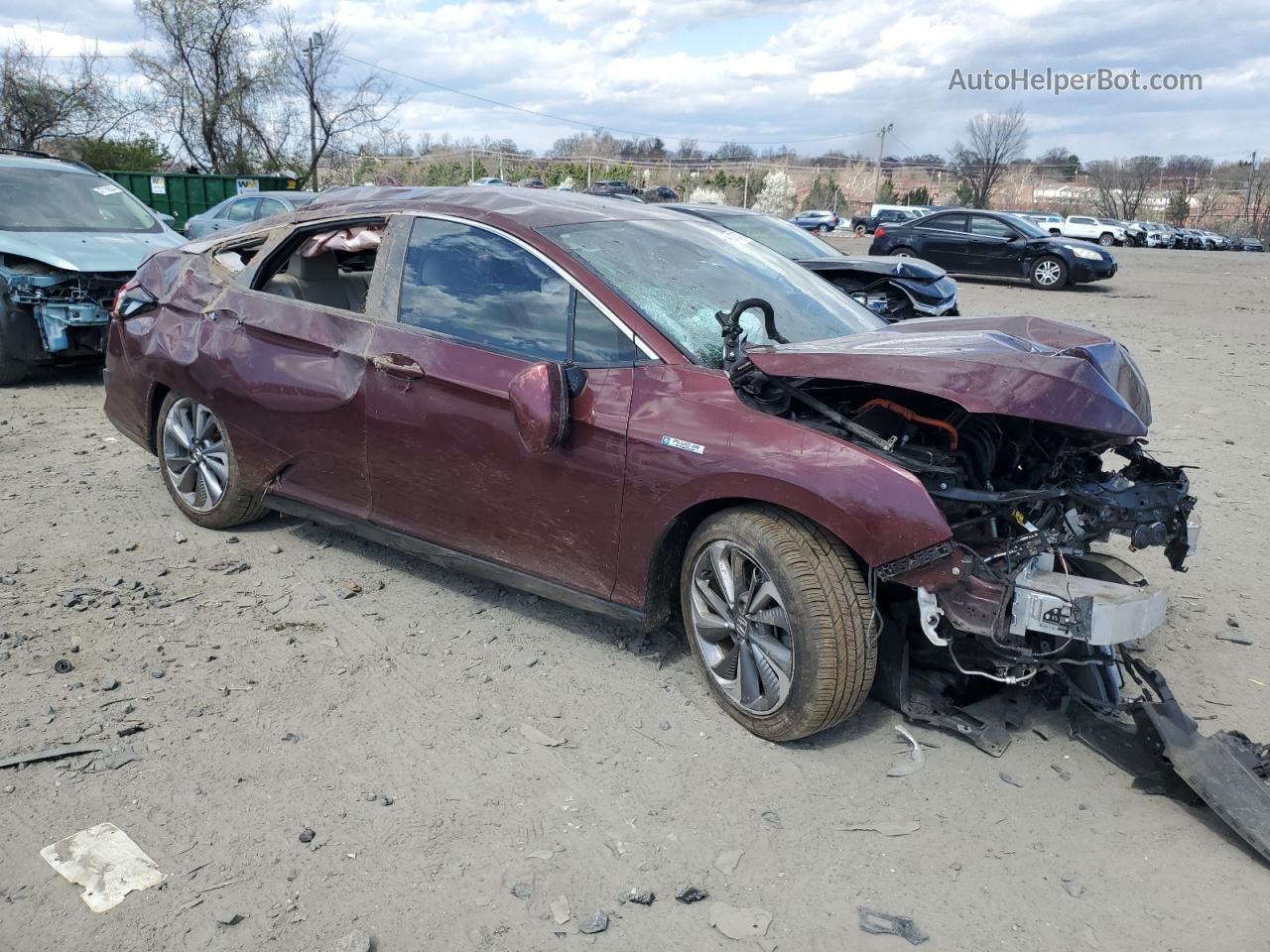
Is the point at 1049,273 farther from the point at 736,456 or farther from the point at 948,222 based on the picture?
the point at 736,456

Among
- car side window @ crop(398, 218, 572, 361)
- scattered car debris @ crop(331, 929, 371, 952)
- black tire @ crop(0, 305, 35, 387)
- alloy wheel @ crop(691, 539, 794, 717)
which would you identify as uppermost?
car side window @ crop(398, 218, 572, 361)

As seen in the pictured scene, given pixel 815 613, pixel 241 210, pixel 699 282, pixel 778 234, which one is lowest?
pixel 815 613

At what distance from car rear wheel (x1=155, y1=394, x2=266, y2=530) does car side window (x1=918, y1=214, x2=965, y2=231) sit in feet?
57.7

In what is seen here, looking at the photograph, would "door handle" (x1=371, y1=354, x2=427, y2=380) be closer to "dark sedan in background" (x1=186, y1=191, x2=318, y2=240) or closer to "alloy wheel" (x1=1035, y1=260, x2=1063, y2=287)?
"dark sedan in background" (x1=186, y1=191, x2=318, y2=240)

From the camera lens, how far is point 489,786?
3307 mm

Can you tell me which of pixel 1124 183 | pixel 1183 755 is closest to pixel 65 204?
pixel 1183 755

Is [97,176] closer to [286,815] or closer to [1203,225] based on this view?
[286,815]

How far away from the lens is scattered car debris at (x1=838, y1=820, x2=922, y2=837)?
3.13m

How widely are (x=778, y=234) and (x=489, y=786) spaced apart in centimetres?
797

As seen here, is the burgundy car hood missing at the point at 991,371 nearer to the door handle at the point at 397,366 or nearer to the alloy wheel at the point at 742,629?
the alloy wheel at the point at 742,629

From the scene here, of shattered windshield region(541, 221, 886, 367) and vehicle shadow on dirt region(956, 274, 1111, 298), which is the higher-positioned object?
shattered windshield region(541, 221, 886, 367)

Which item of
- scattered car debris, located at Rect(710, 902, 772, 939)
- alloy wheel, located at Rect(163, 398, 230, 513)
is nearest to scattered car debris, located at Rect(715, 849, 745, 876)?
scattered car debris, located at Rect(710, 902, 772, 939)

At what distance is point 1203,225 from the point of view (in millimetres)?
63344

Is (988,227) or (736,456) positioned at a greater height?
(988,227)
